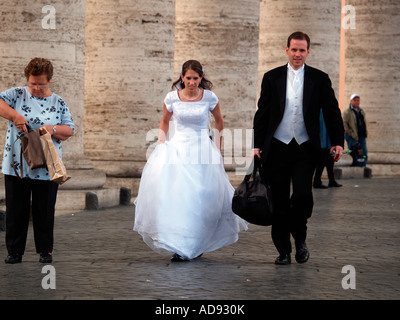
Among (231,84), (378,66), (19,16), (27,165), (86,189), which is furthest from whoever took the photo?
(378,66)

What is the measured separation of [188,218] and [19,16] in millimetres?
4831

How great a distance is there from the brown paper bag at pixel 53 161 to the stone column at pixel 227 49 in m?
10.6

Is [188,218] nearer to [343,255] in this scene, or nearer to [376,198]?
[343,255]

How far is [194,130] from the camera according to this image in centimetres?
991

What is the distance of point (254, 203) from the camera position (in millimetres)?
8531

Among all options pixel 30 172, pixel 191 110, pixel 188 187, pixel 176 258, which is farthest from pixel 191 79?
pixel 30 172

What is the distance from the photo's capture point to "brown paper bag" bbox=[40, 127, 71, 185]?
28.1 feet

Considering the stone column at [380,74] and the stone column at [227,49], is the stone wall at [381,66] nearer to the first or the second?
the stone column at [380,74]

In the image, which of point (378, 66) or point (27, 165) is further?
point (378, 66)

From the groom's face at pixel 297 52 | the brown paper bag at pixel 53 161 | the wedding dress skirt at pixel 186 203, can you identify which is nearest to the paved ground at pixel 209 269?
the wedding dress skirt at pixel 186 203

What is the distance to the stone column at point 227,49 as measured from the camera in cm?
1906

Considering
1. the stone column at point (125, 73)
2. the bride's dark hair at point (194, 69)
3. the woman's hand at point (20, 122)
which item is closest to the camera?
the woman's hand at point (20, 122)

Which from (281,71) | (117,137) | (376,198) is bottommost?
(376,198)

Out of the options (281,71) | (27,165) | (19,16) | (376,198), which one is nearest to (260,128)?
(281,71)
